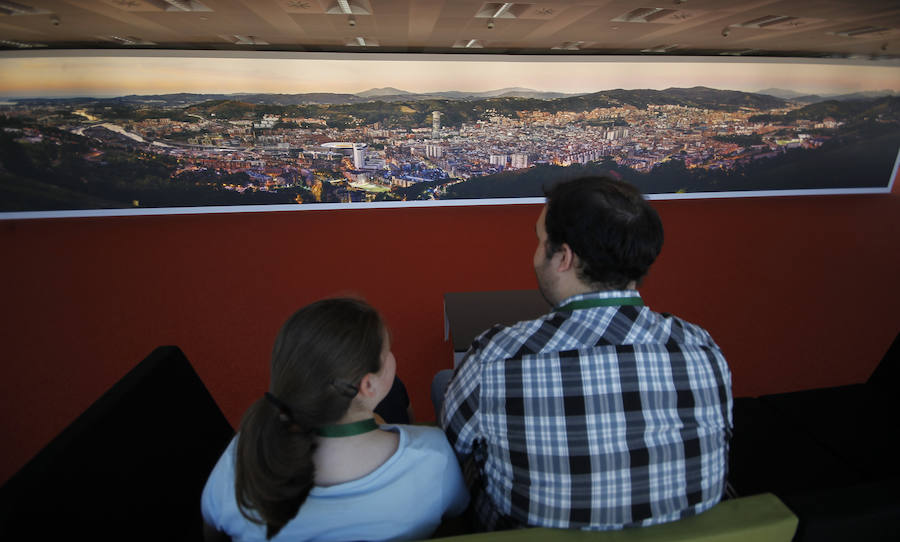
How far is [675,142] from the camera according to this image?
4977mm

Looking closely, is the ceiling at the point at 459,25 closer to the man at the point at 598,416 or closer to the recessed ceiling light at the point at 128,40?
the recessed ceiling light at the point at 128,40

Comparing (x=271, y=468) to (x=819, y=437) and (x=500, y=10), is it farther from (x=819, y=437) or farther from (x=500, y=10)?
(x=500, y=10)

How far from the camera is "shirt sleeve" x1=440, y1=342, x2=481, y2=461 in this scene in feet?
3.12

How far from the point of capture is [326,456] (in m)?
0.87

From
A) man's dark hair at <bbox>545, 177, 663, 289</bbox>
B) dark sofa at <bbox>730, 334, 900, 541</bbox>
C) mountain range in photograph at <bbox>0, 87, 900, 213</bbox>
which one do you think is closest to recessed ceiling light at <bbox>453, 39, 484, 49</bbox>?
mountain range in photograph at <bbox>0, 87, 900, 213</bbox>

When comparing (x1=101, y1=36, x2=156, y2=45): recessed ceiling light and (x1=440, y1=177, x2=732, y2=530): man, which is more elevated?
(x1=101, y1=36, x2=156, y2=45): recessed ceiling light

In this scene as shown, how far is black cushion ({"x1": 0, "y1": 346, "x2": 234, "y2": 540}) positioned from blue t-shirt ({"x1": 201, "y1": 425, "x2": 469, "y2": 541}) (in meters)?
0.22

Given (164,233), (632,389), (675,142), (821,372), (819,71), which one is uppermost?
(819,71)

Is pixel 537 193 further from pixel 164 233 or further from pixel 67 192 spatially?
pixel 67 192

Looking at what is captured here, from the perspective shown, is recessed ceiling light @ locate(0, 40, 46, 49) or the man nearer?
the man

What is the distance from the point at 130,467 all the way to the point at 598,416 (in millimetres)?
1063

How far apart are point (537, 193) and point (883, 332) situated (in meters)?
3.01

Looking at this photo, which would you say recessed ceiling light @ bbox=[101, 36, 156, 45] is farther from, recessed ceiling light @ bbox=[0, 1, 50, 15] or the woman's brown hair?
the woman's brown hair

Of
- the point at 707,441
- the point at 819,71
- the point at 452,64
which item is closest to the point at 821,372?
the point at 707,441
